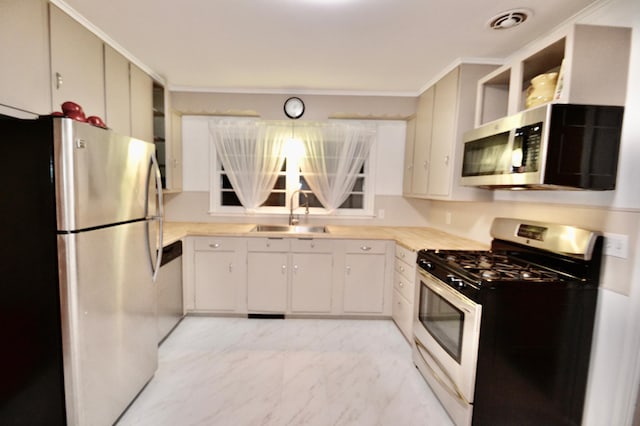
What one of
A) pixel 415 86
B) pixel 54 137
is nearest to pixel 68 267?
pixel 54 137

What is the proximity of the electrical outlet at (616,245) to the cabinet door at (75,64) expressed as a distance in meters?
3.21

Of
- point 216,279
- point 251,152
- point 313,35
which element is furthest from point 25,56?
point 216,279

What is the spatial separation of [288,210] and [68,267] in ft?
8.01

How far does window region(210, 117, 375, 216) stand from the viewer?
3582 mm

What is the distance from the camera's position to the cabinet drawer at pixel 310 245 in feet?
9.79

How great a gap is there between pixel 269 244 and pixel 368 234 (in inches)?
40.4

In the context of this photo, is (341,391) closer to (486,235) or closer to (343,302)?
(343,302)

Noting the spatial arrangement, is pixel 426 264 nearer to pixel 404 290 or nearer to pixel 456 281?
pixel 456 281

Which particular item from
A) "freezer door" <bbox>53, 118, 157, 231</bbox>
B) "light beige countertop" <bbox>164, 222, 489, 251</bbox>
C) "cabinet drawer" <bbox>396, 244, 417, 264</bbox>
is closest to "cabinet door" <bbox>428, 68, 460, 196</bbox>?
"light beige countertop" <bbox>164, 222, 489, 251</bbox>

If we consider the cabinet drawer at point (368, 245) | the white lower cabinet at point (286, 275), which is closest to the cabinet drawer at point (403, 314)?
the white lower cabinet at point (286, 275)

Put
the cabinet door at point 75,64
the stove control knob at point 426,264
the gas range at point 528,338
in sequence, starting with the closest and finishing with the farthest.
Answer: the gas range at point 528,338
the cabinet door at point 75,64
the stove control knob at point 426,264

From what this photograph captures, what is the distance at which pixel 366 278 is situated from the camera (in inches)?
119

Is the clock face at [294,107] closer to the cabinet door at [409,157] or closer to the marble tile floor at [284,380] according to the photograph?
the cabinet door at [409,157]

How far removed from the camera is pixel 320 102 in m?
3.35
